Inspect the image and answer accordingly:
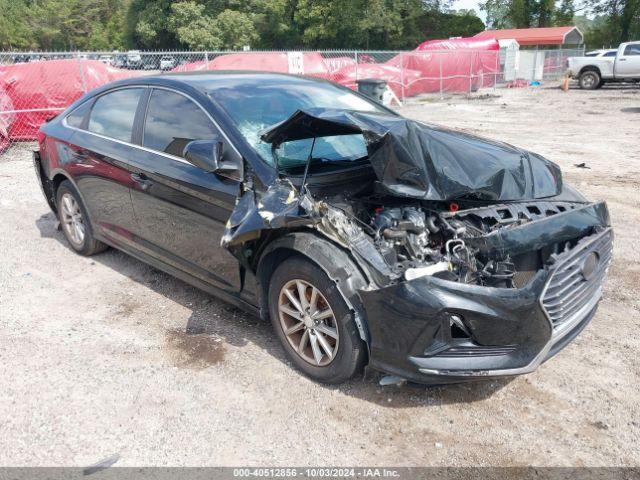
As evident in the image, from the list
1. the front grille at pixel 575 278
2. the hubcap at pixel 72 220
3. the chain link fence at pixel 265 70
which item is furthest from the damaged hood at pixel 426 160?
the chain link fence at pixel 265 70

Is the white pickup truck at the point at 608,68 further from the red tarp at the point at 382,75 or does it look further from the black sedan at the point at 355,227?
the black sedan at the point at 355,227

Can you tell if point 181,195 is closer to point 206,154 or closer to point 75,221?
point 206,154

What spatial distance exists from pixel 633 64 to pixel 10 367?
25739 millimetres

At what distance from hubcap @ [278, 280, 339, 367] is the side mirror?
876 mm

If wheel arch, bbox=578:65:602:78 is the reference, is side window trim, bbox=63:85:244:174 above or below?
above

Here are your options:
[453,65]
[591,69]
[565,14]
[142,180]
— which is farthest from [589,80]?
[565,14]

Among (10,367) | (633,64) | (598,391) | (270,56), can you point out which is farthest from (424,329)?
(633,64)

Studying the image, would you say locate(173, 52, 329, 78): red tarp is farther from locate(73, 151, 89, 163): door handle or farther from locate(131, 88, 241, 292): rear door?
locate(131, 88, 241, 292): rear door

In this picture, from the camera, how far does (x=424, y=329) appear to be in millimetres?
2736

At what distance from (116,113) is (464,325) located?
11.2 feet

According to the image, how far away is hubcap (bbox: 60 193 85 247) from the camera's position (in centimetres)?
532

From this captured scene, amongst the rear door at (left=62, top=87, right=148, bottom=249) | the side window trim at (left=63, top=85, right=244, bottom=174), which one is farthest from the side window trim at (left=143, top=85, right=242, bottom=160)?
the rear door at (left=62, top=87, right=148, bottom=249)

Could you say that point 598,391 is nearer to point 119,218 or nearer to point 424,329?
point 424,329

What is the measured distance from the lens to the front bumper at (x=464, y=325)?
2715mm
